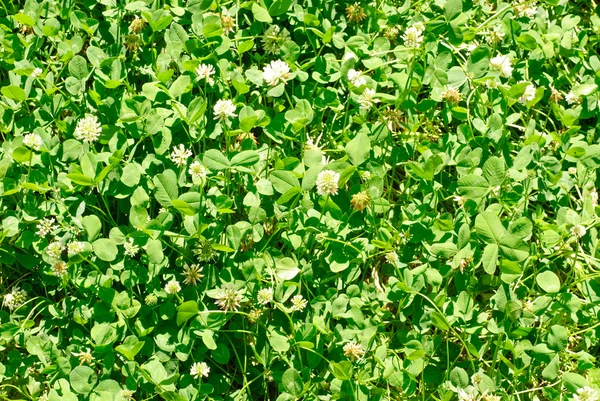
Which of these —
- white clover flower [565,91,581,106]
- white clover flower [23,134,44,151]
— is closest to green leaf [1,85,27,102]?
white clover flower [23,134,44,151]

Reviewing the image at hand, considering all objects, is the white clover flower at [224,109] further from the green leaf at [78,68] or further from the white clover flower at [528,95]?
the white clover flower at [528,95]

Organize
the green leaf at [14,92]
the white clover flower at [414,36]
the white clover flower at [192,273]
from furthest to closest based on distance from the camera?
the white clover flower at [414,36] < the green leaf at [14,92] < the white clover flower at [192,273]

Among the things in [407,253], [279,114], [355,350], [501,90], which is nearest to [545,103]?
[501,90]

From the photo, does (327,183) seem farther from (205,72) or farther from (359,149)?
(205,72)

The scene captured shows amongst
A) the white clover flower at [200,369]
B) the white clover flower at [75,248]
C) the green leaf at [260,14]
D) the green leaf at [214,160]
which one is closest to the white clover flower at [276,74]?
the green leaf at [260,14]

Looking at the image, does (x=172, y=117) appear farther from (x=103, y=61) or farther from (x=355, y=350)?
(x=355, y=350)

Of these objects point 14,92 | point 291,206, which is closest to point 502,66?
point 291,206
